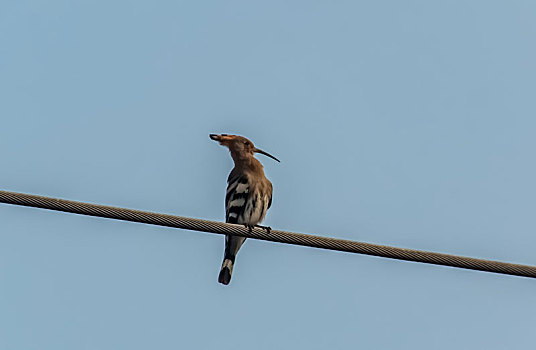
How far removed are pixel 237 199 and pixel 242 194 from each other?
72 mm

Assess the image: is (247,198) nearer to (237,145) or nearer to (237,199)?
(237,199)

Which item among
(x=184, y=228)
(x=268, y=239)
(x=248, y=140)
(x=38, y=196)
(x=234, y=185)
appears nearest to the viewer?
(x=38, y=196)

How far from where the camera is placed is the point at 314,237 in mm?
5227

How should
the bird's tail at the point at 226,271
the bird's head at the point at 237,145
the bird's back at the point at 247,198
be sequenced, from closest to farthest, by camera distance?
the bird's back at the point at 247,198
the bird's tail at the point at 226,271
the bird's head at the point at 237,145

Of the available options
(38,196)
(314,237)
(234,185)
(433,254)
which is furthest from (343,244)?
(234,185)

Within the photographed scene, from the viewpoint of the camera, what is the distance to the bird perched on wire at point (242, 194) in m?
8.80

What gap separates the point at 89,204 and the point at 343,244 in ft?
4.80

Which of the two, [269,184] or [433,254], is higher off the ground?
[269,184]

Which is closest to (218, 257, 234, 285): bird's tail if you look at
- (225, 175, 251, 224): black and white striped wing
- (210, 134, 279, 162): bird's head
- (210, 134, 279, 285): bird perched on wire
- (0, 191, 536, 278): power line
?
(210, 134, 279, 285): bird perched on wire

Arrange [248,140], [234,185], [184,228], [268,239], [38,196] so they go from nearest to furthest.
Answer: [38,196]
[184,228]
[268,239]
[234,185]
[248,140]

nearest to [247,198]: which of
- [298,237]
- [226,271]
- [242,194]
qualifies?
[242,194]

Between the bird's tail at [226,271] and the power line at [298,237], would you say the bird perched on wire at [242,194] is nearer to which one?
the bird's tail at [226,271]

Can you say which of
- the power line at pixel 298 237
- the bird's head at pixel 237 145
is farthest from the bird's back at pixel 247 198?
the power line at pixel 298 237

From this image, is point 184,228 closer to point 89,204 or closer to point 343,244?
point 89,204
